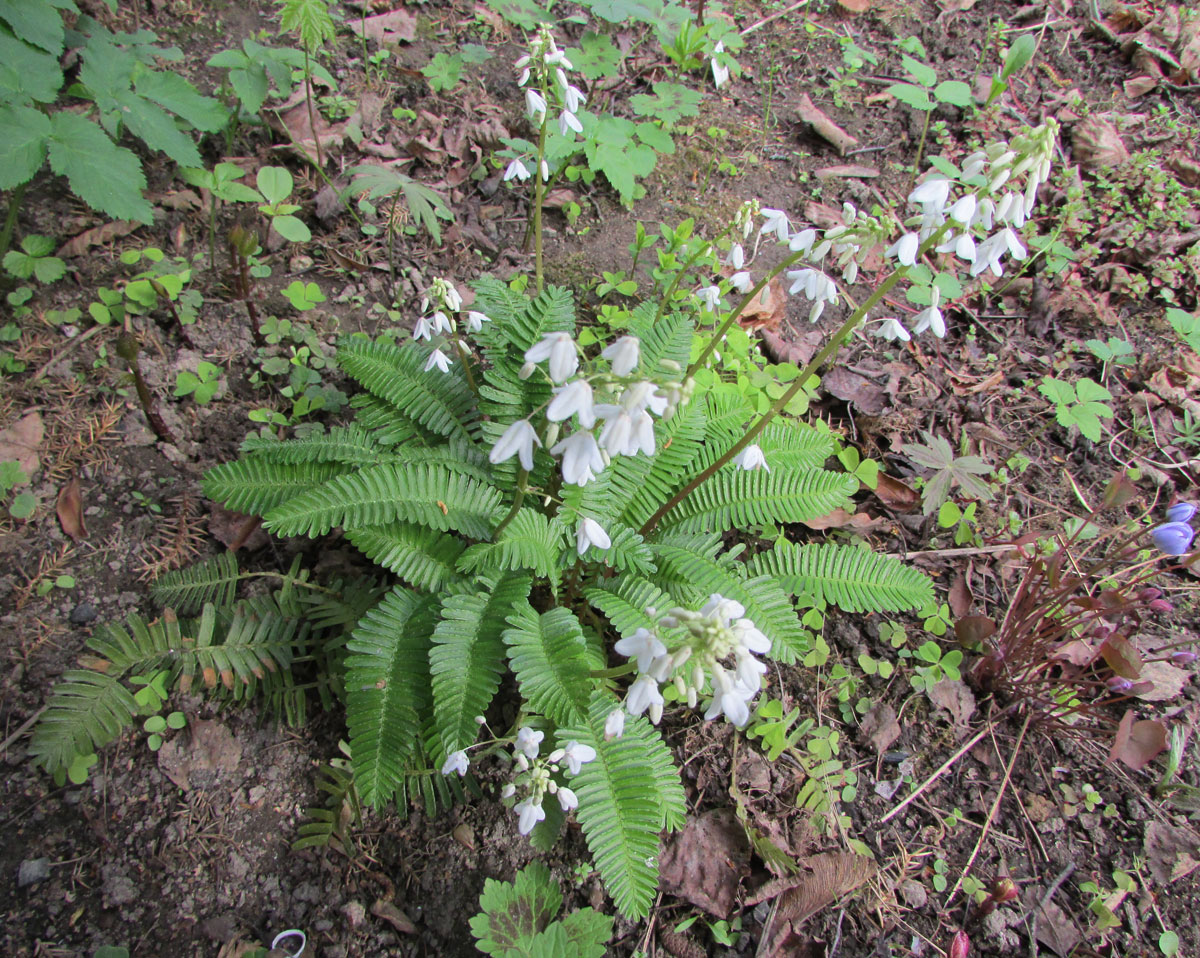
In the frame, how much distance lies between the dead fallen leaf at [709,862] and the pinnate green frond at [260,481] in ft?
5.95

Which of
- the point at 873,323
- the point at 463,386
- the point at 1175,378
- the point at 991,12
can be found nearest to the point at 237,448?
the point at 463,386

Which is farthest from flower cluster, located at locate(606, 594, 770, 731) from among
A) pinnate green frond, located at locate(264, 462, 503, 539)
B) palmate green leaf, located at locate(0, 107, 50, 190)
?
palmate green leaf, located at locate(0, 107, 50, 190)

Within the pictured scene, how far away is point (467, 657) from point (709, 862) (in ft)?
3.63

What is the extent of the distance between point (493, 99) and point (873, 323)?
2.84 metres

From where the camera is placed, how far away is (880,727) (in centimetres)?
282

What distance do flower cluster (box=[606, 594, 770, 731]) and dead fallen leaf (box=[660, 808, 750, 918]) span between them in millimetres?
954

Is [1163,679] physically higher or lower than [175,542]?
lower

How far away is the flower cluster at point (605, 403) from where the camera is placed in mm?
1750

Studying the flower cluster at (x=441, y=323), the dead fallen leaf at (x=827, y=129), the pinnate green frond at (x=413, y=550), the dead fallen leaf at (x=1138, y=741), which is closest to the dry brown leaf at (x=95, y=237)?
the flower cluster at (x=441, y=323)

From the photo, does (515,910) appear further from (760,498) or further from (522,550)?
(760,498)

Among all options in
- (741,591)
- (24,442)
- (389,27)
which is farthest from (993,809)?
(389,27)

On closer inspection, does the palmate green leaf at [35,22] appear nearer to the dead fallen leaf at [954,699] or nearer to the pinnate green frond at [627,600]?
the pinnate green frond at [627,600]

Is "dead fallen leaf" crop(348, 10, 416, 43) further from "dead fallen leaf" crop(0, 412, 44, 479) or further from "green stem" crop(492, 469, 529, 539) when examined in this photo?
"green stem" crop(492, 469, 529, 539)

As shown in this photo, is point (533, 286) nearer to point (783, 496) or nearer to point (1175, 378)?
point (783, 496)
